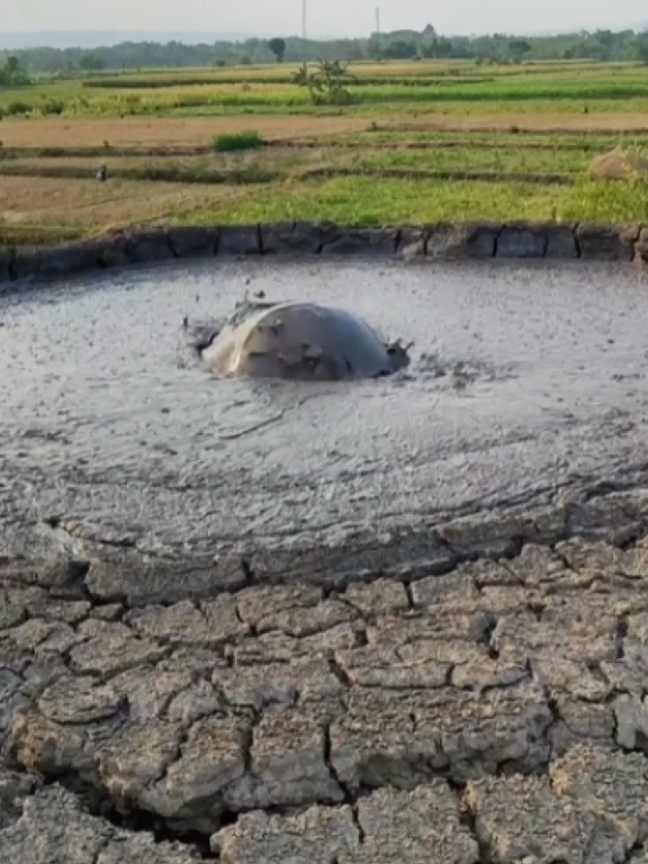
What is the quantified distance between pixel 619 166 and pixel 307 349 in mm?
7812

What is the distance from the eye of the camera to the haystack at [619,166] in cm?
1157

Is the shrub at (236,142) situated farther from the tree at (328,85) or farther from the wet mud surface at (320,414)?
the wet mud surface at (320,414)

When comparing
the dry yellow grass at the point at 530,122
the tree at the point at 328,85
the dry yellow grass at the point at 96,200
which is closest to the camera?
the dry yellow grass at the point at 96,200

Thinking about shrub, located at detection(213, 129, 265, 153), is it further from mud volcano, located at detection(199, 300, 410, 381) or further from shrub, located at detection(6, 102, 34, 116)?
mud volcano, located at detection(199, 300, 410, 381)

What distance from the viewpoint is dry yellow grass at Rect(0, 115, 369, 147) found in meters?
19.6

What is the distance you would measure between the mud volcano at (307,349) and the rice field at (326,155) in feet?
13.7

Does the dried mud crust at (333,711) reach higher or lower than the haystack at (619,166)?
lower

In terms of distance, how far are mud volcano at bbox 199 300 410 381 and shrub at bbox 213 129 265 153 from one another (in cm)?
1326

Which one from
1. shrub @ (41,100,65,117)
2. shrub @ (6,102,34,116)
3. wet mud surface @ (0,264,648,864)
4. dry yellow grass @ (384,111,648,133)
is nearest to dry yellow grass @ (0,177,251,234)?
dry yellow grass @ (384,111,648,133)

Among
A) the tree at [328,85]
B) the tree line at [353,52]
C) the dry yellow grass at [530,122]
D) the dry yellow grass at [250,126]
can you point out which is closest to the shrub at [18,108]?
the dry yellow grass at [250,126]

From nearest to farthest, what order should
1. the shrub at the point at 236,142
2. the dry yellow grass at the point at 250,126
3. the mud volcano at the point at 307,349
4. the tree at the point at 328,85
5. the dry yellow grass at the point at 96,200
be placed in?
1. the mud volcano at the point at 307,349
2. the dry yellow grass at the point at 96,200
3. the shrub at the point at 236,142
4. the dry yellow grass at the point at 250,126
5. the tree at the point at 328,85

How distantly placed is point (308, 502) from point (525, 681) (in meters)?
1.32

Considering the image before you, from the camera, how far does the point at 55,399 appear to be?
5066 millimetres

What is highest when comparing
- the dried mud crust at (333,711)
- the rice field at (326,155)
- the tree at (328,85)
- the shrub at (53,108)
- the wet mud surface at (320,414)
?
the tree at (328,85)
